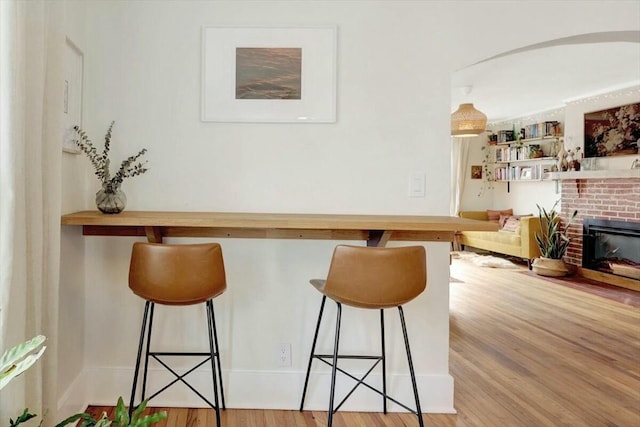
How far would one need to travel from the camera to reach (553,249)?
5.92 metres

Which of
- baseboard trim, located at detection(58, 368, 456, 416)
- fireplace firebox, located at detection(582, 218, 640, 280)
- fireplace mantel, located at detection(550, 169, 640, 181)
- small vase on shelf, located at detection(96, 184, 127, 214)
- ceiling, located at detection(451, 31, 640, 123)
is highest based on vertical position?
ceiling, located at detection(451, 31, 640, 123)

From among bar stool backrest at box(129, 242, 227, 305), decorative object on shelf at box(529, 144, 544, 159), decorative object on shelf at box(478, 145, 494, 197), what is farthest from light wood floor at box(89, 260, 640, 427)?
decorative object on shelf at box(478, 145, 494, 197)

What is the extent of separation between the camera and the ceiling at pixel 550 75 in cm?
407

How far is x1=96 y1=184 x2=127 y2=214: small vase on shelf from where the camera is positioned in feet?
6.47

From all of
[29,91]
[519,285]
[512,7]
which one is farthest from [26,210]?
[519,285]

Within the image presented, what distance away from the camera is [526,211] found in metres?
7.55

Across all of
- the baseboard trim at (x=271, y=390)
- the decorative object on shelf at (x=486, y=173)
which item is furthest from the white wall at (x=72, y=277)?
the decorative object on shelf at (x=486, y=173)

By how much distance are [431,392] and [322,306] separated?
0.80 meters

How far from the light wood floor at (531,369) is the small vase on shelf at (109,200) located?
1092mm

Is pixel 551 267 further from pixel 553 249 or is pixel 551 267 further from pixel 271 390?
pixel 271 390

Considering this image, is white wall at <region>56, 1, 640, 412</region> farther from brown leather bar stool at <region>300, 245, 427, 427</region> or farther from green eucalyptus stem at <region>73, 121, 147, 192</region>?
brown leather bar stool at <region>300, 245, 427, 427</region>

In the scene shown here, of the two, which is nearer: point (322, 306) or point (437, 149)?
point (322, 306)

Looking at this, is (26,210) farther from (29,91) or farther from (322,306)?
(322,306)

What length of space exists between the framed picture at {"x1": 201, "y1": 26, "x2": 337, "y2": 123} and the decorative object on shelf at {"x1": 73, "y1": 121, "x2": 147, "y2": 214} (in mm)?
468
